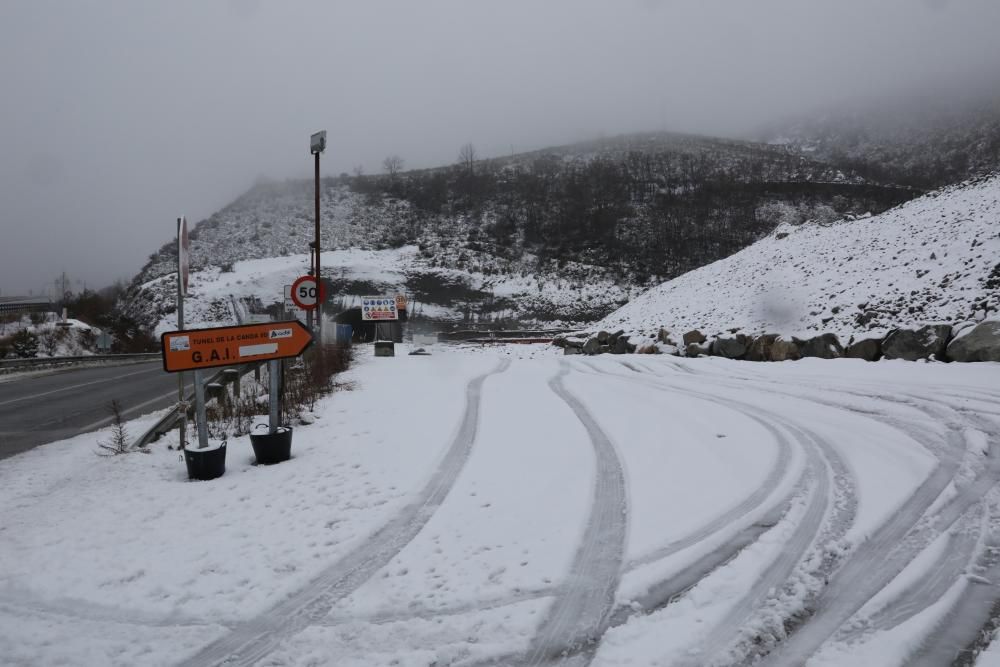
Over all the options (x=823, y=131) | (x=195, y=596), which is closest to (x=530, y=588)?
(x=195, y=596)

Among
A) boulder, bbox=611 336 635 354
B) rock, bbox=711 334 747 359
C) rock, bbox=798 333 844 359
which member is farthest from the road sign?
rock, bbox=798 333 844 359

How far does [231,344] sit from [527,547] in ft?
12.2

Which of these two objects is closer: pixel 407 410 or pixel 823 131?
pixel 407 410

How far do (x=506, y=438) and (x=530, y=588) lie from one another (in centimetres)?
319

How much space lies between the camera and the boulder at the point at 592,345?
21.1 m

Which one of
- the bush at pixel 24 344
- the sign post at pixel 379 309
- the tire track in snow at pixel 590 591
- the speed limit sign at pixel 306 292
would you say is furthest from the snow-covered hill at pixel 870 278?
the bush at pixel 24 344

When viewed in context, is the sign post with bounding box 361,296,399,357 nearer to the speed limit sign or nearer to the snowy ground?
the speed limit sign

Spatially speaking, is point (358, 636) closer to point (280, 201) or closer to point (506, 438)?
point (506, 438)

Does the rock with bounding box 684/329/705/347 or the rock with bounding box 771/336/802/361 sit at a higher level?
the rock with bounding box 684/329/705/347

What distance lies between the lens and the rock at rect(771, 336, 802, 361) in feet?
40.9

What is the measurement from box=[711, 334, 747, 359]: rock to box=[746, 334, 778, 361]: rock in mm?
293

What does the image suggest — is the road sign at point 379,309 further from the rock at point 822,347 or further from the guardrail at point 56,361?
the rock at point 822,347

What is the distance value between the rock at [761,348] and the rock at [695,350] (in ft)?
5.41

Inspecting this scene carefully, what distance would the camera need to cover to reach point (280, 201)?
271 feet
